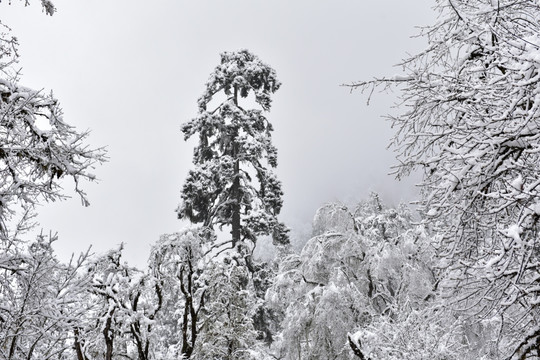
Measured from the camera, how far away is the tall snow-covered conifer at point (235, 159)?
56.3ft

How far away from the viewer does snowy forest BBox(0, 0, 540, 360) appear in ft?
11.9

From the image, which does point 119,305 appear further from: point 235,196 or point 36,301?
point 235,196

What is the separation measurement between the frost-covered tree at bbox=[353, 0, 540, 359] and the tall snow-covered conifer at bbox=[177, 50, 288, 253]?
12775 mm

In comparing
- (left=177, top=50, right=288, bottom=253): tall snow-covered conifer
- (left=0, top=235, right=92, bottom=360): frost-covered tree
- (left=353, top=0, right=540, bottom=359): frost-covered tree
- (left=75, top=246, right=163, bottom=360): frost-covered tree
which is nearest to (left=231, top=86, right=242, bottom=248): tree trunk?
(left=177, top=50, right=288, bottom=253): tall snow-covered conifer

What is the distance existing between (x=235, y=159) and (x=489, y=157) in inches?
566

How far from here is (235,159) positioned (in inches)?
699

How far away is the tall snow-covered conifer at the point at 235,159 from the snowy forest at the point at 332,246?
0.07 metres

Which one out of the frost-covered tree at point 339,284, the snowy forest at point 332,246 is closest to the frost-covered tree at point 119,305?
the snowy forest at point 332,246

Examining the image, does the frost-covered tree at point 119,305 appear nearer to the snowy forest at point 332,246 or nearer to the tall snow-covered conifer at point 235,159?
the snowy forest at point 332,246

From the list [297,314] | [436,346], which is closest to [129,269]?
[297,314]

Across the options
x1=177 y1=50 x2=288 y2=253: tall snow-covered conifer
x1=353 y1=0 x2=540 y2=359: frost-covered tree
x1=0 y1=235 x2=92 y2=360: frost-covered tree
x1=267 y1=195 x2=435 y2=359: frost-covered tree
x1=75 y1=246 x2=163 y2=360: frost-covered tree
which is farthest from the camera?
x1=177 y1=50 x2=288 y2=253: tall snow-covered conifer

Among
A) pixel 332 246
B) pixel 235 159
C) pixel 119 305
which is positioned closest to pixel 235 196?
pixel 235 159

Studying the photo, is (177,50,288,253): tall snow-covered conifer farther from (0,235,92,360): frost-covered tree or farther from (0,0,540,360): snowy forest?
(0,235,92,360): frost-covered tree

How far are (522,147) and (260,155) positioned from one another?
15050 mm
